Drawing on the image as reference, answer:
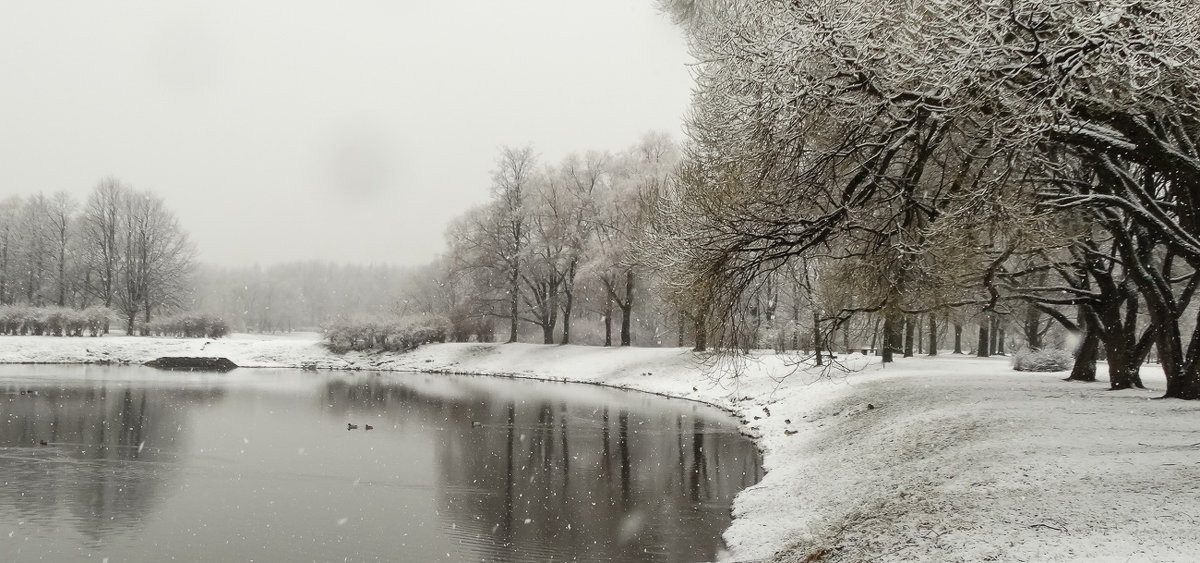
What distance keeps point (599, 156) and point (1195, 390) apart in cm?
3404

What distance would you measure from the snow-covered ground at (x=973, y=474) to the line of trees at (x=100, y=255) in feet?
178

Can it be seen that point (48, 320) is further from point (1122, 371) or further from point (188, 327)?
point (1122, 371)

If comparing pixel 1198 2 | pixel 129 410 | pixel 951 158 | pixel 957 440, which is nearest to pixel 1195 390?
pixel 957 440

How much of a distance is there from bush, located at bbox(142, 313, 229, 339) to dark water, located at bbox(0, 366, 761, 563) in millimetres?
26007

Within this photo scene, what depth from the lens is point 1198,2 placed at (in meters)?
7.12

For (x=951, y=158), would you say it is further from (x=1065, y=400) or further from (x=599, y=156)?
(x=599, y=156)

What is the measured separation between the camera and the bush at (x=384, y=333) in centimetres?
4712

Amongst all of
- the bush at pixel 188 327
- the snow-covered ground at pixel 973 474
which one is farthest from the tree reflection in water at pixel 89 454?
the bush at pixel 188 327

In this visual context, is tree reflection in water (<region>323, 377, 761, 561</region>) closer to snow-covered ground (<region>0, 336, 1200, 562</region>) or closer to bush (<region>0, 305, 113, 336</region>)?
snow-covered ground (<region>0, 336, 1200, 562</region>)

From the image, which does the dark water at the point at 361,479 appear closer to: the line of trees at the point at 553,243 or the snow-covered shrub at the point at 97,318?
the line of trees at the point at 553,243

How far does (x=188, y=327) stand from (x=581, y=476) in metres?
46.9

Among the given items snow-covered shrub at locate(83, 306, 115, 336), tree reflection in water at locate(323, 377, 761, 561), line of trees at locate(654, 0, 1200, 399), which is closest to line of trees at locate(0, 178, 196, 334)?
snow-covered shrub at locate(83, 306, 115, 336)

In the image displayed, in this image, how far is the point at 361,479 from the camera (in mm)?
14133

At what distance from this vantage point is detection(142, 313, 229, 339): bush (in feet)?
169
